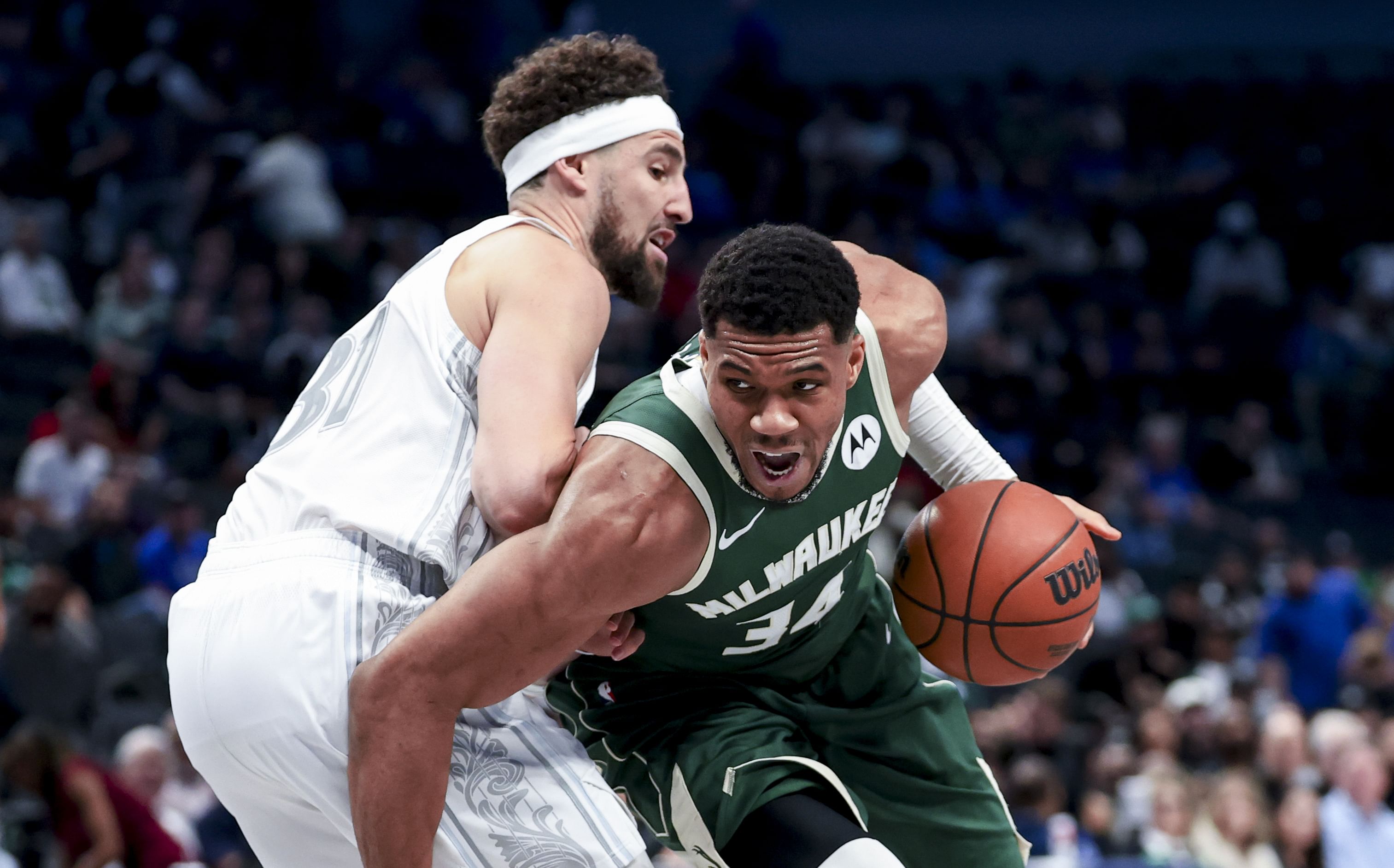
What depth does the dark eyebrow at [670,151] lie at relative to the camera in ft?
9.92

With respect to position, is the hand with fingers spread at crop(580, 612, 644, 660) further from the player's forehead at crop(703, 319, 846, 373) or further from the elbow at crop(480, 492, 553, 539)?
the player's forehead at crop(703, 319, 846, 373)

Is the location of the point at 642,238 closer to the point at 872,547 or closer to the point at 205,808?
the point at 205,808

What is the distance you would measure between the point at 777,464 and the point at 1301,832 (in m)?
5.27

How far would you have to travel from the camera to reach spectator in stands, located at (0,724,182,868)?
5.46 metres

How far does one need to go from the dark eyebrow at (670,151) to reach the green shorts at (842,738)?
1029 mm

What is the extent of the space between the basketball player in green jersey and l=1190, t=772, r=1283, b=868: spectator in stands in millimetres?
4044

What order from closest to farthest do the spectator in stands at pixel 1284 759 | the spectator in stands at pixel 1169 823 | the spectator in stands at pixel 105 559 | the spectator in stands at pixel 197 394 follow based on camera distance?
the spectator in stands at pixel 1169 823 < the spectator in stands at pixel 1284 759 < the spectator in stands at pixel 105 559 < the spectator in stands at pixel 197 394

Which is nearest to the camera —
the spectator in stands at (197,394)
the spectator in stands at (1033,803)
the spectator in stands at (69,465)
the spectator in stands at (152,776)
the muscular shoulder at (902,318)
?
the muscular shoulder at (902,318)

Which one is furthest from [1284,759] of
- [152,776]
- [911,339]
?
[911,339]

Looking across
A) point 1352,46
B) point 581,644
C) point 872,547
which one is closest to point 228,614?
point 581,644

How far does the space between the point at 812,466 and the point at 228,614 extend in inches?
39.4

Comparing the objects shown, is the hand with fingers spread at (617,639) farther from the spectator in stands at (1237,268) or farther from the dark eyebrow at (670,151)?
the spectator in stands at (1237,268)

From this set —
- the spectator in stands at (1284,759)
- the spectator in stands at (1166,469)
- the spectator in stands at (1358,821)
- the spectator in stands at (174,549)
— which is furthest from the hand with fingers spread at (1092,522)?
the spectator in stands at (1166,469)

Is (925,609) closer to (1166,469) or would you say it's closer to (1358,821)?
(1358,821)
